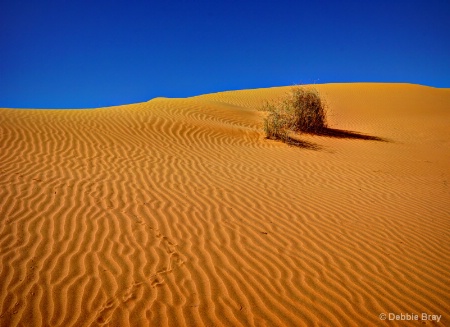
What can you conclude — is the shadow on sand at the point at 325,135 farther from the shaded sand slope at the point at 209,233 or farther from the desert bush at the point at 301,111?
the shaded sand slope at the point at 209,233

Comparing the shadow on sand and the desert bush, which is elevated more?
the desert bush

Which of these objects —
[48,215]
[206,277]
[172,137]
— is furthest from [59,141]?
[206,277]

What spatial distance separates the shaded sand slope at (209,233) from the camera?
3070 millimetres

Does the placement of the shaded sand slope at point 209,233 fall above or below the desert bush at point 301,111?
below

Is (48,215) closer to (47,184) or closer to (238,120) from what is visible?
(47,184)

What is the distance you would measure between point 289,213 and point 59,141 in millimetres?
7080

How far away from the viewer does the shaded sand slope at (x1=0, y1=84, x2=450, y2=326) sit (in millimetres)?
3070

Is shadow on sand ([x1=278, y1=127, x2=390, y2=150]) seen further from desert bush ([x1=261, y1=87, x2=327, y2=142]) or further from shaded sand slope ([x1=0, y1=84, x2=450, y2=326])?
shaded sand slope ([x1=0, y1=84, x2=450, y2=326])

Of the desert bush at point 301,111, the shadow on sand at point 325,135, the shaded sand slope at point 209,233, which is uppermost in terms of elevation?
the desert bush at point 301,111

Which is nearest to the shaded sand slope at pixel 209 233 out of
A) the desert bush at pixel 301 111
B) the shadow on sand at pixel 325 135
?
the shadow on sand at pixel 325 135

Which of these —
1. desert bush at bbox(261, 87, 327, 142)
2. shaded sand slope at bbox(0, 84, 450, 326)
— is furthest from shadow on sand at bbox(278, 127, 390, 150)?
shaded sand slope at bbox(0, 84, 450, 326)

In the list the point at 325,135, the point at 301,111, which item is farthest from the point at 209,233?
the point at 325,135

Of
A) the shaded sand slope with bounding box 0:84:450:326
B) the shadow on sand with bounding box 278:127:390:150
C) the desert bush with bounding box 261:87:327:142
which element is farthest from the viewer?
the desert bush with bounding box 261:87:327:142

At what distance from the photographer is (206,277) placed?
3.49 m
